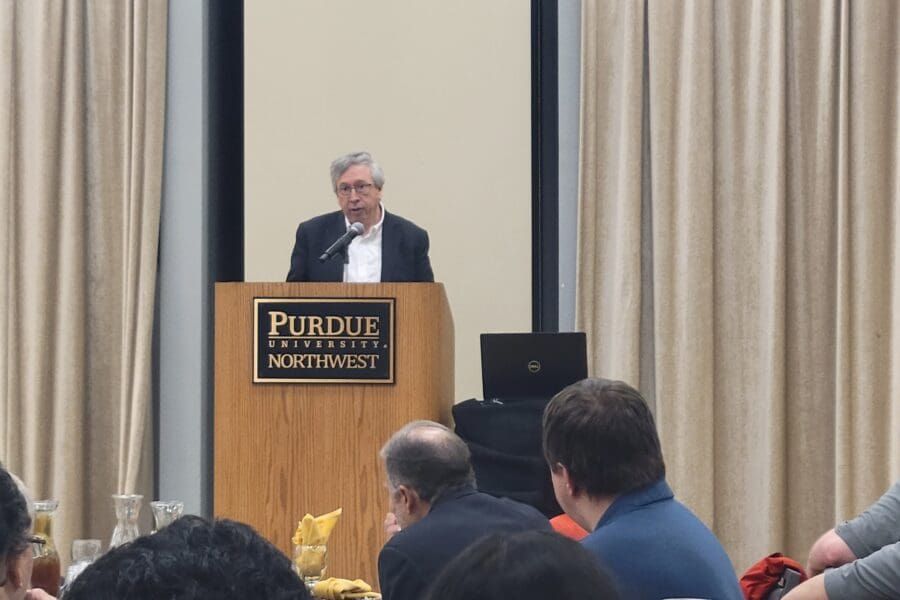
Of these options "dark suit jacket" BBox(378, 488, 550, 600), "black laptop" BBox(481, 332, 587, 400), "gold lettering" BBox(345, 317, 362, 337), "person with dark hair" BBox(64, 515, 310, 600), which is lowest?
"dark suit jacket" BBox(378, 488, 550, 600)

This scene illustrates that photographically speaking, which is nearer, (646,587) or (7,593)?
(7,593)

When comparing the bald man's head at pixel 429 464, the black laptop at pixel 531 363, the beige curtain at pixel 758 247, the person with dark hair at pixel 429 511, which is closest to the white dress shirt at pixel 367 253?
the black laptop at pixel 531 363

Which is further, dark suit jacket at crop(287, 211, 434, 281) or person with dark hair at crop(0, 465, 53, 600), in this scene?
dark suit jacket at crop(287, 211, 434, 281)

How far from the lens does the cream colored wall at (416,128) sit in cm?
557

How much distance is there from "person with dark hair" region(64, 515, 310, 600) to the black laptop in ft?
9.85

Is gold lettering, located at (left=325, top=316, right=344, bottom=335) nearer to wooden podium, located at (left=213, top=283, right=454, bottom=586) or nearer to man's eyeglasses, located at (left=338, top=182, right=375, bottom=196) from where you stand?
wooden podium, located at (left=213, top=283, right=454, bottom=586)

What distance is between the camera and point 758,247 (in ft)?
17.0

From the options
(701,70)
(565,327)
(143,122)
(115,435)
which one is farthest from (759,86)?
(115,435)

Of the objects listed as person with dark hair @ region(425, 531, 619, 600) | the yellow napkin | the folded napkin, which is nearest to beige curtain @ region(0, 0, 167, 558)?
the yellow napkin

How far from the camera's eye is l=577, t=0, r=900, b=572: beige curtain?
506 cm

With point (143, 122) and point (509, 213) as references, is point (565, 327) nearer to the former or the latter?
point (509, 213)

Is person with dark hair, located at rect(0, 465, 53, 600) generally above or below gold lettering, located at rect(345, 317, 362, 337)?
below

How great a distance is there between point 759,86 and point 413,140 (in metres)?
1.42

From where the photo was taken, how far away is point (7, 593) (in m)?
1.87
